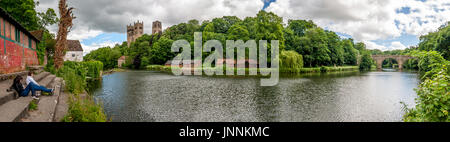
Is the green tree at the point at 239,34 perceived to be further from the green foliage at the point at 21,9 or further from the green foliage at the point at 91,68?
the green foliage at the point at 21,9

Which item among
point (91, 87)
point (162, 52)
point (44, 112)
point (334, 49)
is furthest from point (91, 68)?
point (334, 49)

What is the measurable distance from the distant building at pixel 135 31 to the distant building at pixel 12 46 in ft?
351

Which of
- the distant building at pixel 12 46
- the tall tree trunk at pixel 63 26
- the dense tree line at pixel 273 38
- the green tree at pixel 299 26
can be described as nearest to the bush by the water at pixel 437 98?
the distant building at pixel 12 46

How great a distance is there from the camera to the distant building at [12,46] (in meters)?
10.7

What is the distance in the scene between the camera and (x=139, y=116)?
8.80 m

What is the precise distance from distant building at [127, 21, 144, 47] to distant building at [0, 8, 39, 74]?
107 meters

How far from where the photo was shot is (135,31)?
4771 inches

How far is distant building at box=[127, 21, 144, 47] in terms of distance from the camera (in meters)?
119

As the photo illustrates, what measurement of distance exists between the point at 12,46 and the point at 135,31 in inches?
4573

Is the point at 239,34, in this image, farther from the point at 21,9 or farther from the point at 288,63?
the point at 21,9

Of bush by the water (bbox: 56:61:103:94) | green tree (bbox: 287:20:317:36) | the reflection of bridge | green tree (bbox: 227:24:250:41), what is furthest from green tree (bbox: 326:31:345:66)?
bush by the water (bbox: 56:61:103:94)

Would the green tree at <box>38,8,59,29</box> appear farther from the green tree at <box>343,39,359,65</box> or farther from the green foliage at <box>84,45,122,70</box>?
the green tree at <box>343,39,359,65</box>
